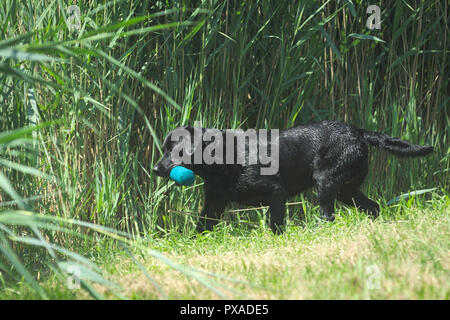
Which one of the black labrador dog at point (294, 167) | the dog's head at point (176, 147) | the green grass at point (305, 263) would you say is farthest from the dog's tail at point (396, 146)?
the dog's head at point (176, 147)

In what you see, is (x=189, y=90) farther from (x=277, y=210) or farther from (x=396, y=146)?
(x=396, y=146)

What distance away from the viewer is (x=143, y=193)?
4.30 meters

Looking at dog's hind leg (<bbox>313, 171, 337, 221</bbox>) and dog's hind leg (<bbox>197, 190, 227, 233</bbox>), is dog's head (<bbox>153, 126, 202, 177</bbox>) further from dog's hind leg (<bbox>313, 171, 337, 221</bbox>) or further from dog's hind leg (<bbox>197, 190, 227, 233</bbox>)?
dog's hind leg (<bbox>313, 171, 337, 221</bbox>)

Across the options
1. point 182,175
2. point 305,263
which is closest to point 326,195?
point 182,175

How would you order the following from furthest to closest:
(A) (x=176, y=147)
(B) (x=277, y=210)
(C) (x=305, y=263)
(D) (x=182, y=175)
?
1. (B) (x=277, y=210)
2. (A) (x=176, y=147)
3. (D) (x=182, y=175)
4. (C) (x=305, y=263)

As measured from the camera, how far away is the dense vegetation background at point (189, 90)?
360 cm

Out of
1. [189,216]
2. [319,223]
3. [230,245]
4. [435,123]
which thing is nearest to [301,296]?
[230,245]

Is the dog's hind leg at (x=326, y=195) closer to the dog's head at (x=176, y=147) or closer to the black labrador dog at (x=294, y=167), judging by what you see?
the black labrador dog at (x=294, y=167)

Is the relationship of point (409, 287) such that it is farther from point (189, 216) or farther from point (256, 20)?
point (256, 20)

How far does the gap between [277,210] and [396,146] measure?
97cm

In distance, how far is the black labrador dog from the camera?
3.98 meters

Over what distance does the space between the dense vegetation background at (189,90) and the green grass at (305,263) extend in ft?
1.63

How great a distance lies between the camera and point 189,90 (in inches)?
160

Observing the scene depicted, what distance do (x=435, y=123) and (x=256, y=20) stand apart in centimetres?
178
